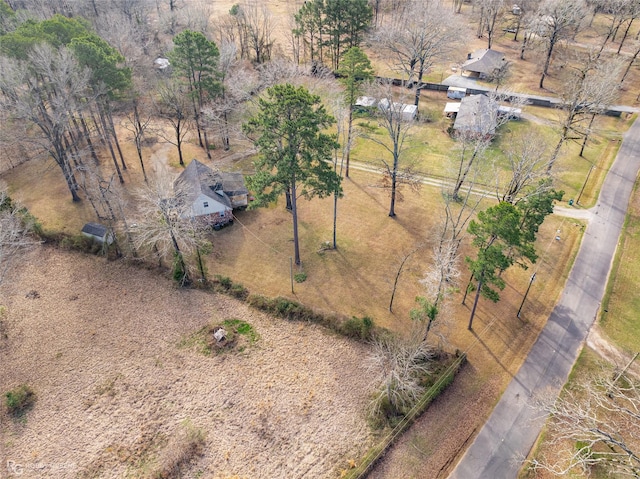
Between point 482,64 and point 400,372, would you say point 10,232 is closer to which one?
point 400,372

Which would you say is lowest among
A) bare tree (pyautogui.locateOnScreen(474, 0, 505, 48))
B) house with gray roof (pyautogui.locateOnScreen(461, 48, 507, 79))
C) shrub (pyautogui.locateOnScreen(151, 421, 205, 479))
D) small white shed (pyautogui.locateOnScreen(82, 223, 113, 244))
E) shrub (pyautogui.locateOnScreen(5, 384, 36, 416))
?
shrub (pyautogui.locateOnScreen(151, 421, 205, 479))

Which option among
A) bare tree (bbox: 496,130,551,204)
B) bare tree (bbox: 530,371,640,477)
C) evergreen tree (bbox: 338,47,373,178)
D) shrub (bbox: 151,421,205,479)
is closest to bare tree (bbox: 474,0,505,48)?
bare tree (bbox: 496,130,551,204)

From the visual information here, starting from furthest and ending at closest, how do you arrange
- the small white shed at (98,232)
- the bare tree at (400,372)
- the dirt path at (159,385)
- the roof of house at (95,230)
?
the roof of house at (95,230), the small white shed at (98,232), the dirt path at (159,385), the bare tree at (400,372)

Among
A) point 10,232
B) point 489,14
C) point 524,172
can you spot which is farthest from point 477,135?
point 10,232

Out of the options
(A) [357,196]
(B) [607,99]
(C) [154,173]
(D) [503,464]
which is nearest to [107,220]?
(C) [154,173]

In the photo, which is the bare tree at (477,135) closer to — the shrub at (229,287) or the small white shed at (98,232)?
the shrub at (229,287)

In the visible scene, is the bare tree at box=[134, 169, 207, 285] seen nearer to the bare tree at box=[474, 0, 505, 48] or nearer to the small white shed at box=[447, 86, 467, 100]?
the small white shed at box=[447, 86, 467, 100]

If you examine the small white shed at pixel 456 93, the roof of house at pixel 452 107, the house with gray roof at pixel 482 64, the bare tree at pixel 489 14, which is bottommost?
the roof of house at pixel 452 107

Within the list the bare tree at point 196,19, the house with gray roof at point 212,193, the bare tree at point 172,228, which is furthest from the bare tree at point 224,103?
the bare tree at point 196,19
